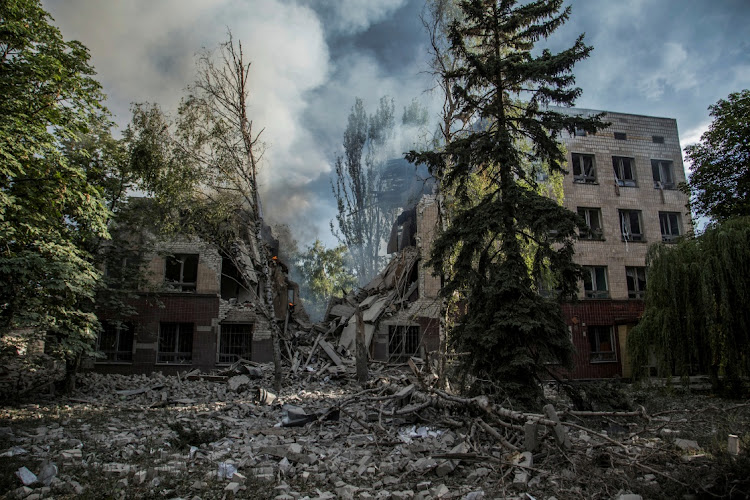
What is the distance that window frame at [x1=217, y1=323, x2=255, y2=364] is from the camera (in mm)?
20938

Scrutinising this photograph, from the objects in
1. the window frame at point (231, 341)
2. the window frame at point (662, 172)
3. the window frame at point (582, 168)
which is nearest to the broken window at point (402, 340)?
the window frame at point (231, 341)

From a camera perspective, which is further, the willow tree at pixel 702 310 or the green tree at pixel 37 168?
the willow tree at pixel 702 310

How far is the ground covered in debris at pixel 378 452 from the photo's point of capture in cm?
551

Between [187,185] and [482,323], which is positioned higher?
[187,185]

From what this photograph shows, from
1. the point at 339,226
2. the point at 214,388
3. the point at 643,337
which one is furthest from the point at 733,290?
the point at 339,226

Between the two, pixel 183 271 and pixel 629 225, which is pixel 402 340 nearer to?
pixel 183 271

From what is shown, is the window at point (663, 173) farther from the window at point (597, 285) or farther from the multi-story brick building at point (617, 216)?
the window at point (597, 285)

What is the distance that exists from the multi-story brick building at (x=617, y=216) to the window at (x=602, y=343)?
0.15 feet

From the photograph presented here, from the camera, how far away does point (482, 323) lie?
9.80m

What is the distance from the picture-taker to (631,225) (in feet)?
79.2

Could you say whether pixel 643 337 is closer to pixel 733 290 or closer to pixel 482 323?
pixel 733 290

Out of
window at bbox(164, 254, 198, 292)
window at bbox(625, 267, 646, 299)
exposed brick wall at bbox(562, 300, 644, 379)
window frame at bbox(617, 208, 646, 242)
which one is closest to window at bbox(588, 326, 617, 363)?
exposed brick wall at bbox(562, 300, 644, 379)

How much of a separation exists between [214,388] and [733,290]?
1708cm

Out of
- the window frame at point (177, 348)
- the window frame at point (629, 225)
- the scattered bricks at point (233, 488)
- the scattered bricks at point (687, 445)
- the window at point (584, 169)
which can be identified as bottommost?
the scattered bricks at point (233, 488)
